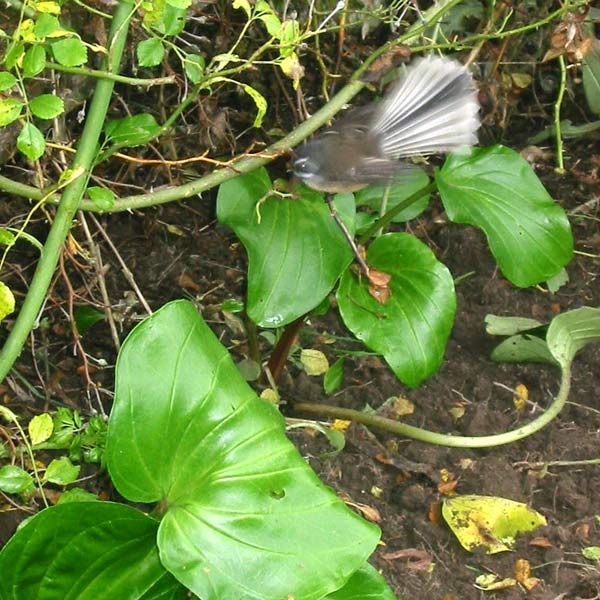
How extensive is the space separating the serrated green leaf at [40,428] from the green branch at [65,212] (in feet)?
0.21

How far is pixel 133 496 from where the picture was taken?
1.08m

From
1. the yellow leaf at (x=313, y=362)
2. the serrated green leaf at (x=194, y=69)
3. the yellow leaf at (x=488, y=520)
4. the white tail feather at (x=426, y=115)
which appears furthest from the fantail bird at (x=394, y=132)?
the yellow leaf at (x=488, y=520)

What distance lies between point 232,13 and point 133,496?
0.80 metres

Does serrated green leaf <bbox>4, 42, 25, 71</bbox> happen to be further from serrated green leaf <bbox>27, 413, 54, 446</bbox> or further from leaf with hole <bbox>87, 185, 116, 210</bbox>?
serrated green leaf <bbox>27, 413, 54, 446</bbox>

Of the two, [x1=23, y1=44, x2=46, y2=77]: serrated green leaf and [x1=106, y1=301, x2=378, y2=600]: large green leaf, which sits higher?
[x1=23, y1=44, x2=46, y2=77]: serrated green leaf

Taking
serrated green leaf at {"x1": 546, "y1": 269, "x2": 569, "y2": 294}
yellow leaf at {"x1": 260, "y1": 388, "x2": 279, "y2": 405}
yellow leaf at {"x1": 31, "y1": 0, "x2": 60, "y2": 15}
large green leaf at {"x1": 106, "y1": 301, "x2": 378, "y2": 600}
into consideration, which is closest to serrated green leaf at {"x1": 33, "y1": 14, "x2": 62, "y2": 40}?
yellow leaf at {"x1": 31, "y1": 0, "x2": 60, "y2": 15}

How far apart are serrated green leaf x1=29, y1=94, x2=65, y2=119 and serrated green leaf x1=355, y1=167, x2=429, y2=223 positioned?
66 centimetres

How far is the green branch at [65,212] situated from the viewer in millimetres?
1080

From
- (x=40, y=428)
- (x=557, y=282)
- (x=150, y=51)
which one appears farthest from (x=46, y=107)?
(x=557, y=282)

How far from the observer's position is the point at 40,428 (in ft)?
3.61

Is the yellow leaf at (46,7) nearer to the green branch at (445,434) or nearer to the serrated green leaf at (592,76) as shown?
the green branch at (445,434)

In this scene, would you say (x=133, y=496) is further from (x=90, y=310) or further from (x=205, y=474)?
(x=90, y=310)

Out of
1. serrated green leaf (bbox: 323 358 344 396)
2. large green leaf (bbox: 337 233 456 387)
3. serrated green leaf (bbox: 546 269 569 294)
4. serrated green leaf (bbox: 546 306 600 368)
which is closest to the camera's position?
large green leaf (bbox: 337 233 456 387)

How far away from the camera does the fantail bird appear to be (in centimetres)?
124
